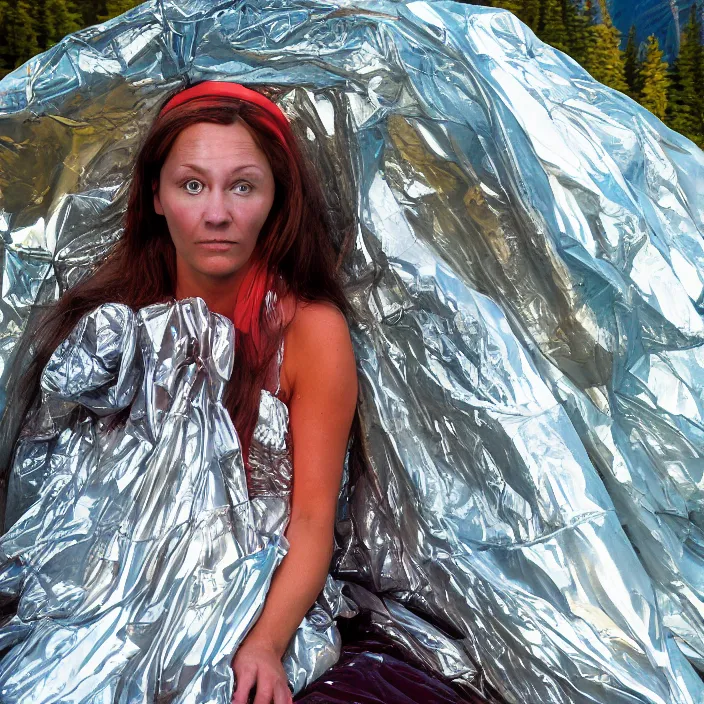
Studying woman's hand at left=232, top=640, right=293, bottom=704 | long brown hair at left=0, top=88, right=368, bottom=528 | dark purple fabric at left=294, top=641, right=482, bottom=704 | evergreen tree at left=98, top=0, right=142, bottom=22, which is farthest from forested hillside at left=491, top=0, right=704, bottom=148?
woman's hand at left=232, top=640, right=293, bottom=704

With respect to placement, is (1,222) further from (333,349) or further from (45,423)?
(333,349)

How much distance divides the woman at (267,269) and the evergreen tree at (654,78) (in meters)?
1.18

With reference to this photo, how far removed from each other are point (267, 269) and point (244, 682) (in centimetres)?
56

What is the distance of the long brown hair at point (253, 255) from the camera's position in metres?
1.35

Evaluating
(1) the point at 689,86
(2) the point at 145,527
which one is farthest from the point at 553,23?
(2) the point at 145,527

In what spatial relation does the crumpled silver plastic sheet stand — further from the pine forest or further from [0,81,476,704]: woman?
the pine forest

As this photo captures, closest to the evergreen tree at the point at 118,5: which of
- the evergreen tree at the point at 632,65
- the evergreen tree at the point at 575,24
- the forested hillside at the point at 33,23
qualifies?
the forested hillside at the point at 33,23

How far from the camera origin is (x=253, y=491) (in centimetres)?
136

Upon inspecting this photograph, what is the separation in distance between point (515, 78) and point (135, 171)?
552 mm

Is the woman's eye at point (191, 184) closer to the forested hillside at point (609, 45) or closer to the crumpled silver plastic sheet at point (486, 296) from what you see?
the crumpled silver plastic sheet at point (486, 296)

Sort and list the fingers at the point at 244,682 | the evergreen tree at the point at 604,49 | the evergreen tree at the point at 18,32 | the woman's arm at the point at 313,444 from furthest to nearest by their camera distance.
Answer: the evergreen tree at the point at 604,49
the evergreen tree at the point at 18,32
the woman's arm at the point at 313,444
the fingers at the point at 244,682

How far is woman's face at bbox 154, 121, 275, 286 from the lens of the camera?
4.31ft

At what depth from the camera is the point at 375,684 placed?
1240 mm

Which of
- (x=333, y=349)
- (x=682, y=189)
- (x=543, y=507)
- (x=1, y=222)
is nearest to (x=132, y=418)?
(x=333, y=349)
